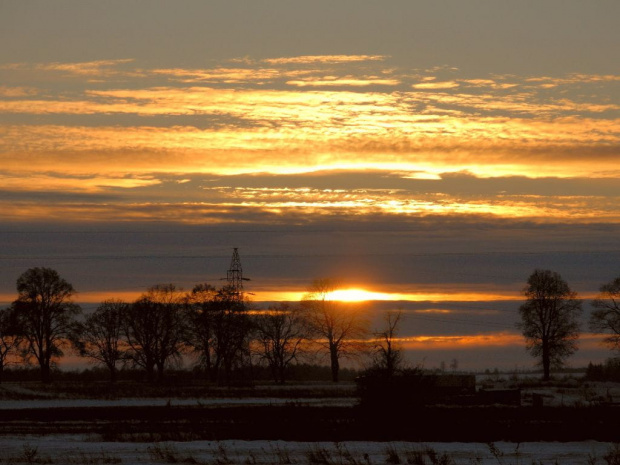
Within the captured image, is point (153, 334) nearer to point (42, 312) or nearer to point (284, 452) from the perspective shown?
point (42, 312)

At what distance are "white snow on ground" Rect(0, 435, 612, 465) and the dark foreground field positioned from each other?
230 centimetres

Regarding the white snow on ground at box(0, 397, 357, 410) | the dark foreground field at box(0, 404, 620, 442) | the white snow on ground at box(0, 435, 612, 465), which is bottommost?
Answer: the white snow on ground at box(0, 397, 357, 410)

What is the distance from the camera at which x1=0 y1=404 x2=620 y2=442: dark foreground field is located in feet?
123

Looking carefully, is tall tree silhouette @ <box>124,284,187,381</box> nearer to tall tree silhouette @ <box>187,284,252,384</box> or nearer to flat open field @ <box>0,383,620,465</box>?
tall tree silhouette @ <box>187,284,252,384</box>

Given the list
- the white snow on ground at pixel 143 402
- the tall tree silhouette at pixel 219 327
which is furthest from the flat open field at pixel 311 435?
the tall tree silhouette at pixel 219 327

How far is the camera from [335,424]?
43375 mm

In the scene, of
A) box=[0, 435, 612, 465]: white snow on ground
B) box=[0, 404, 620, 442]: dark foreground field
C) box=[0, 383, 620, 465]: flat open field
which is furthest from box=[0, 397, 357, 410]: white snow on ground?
box=[0, 435, 612, 465]: white snow on ground

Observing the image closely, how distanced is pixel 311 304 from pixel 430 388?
82.2 meters

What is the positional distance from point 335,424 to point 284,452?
12.8 m

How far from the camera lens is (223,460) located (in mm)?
29062

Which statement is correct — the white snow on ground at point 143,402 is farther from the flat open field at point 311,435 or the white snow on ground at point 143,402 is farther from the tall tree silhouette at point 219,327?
the tall tree silhouette at point 219,327

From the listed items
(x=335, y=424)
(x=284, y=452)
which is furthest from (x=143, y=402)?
(x=284, y=452)

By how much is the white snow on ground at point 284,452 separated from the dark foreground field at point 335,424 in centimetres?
230

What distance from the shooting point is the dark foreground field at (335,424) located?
3747cm
